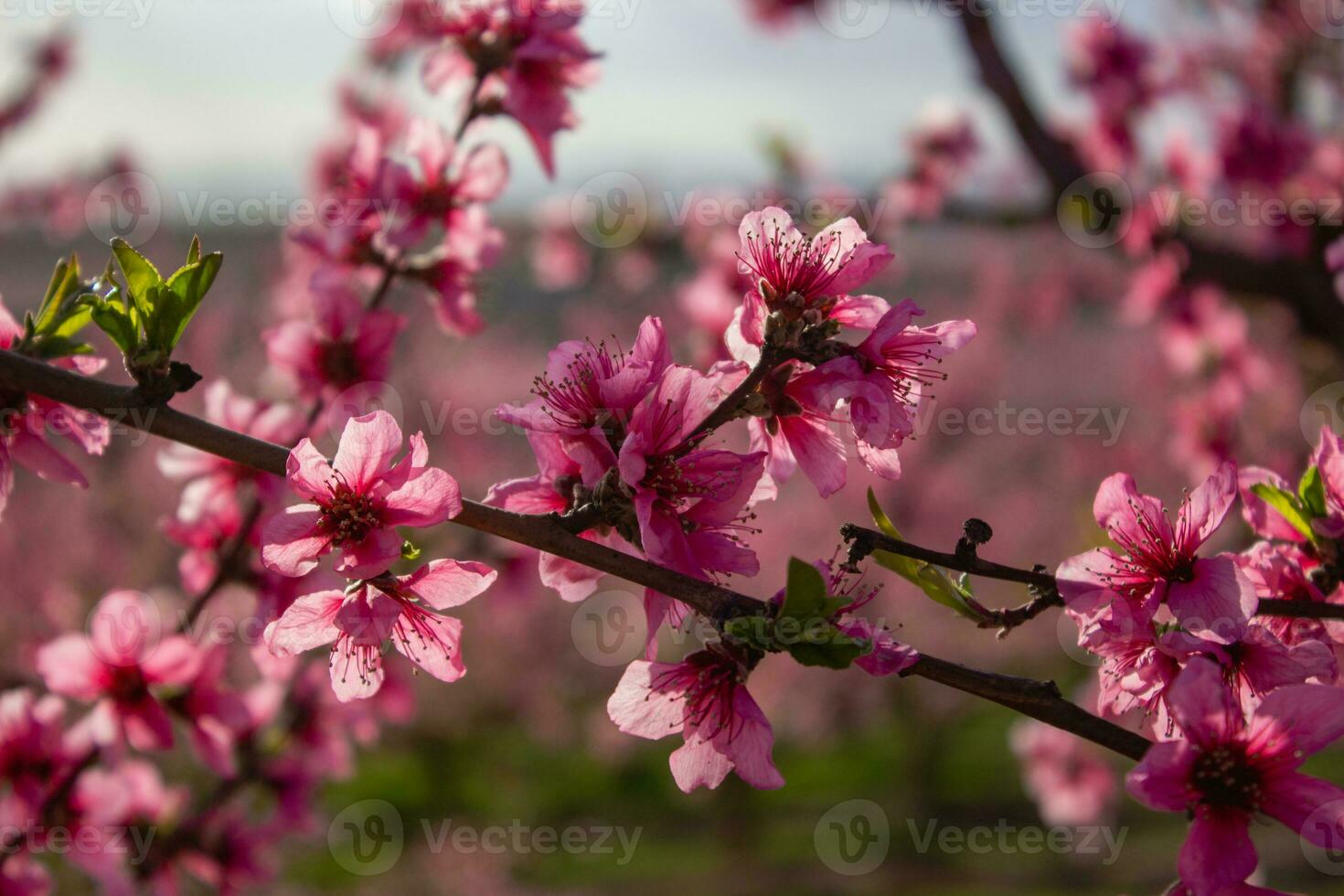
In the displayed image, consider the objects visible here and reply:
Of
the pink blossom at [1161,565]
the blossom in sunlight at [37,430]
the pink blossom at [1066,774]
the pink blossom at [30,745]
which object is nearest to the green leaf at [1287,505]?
the pink blossom at [1161,565]

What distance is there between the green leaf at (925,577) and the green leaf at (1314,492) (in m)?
0.40

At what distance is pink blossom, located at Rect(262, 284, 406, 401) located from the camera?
1476 mm

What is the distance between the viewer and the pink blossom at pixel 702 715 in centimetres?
93

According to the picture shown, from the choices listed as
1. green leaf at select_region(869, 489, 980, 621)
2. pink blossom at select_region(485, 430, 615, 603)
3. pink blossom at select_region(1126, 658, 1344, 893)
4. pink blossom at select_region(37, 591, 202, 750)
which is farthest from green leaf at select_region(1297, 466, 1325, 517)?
pink blossom at select_region(37, 591, 202, 750)

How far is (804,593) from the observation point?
822 mm

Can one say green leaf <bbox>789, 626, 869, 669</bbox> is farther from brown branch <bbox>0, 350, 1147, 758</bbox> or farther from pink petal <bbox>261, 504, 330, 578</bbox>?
pink petal <bbox>261, 504, 330, 578</bbox>

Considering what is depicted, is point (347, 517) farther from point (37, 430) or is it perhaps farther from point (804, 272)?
point (804, 272)

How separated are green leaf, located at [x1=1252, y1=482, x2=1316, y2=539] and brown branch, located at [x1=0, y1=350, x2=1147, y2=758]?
38 centimetres

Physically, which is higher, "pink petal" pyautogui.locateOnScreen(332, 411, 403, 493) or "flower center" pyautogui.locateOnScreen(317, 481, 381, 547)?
"pink petal" pyautogui.locateOnScreen(332, 411, 403, 493)

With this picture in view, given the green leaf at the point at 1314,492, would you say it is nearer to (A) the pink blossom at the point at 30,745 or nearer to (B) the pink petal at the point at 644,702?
(B) the pink petal at the point at 644,702

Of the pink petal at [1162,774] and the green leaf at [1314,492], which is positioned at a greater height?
the green leaf at [1314,492]

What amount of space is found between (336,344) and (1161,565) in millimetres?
1090

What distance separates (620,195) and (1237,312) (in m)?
1.84

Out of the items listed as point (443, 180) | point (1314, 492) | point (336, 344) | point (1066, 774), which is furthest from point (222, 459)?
point (1066, 774)
